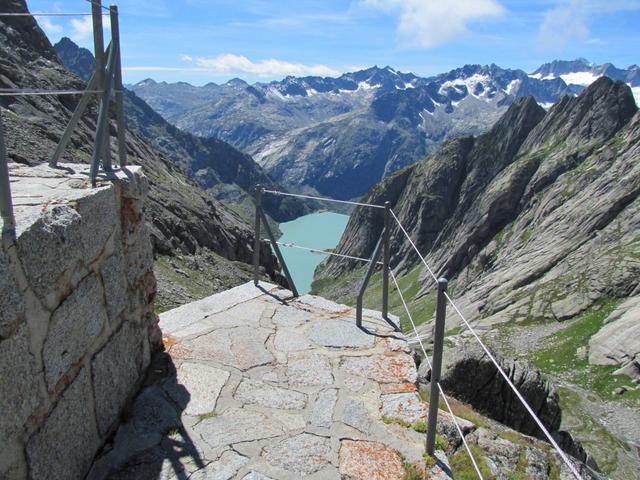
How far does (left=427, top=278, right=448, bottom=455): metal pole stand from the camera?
5.99 m

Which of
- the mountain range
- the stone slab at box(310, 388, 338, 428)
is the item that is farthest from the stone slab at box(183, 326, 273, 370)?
the mountain range

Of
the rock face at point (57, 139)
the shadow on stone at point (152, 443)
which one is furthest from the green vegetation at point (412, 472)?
the rock face at point (57, 139)

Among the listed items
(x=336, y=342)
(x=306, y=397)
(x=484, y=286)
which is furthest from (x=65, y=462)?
(x=484, y=286)

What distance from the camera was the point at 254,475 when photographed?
6.05m

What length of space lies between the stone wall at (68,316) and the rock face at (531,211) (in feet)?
206

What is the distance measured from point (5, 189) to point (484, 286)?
91.3 m

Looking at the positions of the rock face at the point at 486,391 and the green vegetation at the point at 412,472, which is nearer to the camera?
the green vegetation at the point at 412,472

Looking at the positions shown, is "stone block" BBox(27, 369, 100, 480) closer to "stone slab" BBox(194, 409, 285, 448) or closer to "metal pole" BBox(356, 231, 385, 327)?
"stone slab" BBox(194, 409, 285, 448)

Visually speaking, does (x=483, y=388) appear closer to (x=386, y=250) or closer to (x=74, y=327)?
(x=386, y=250)

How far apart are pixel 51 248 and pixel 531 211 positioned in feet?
388

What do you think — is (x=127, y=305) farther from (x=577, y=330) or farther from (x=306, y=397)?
(x=577, y=330)

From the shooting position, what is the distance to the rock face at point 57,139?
48188mm

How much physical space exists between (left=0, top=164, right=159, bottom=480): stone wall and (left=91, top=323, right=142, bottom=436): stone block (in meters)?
0.01

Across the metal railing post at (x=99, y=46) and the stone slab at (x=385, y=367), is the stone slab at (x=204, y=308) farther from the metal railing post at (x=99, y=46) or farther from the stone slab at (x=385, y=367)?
the metal railing post at (x=99, y=46)
